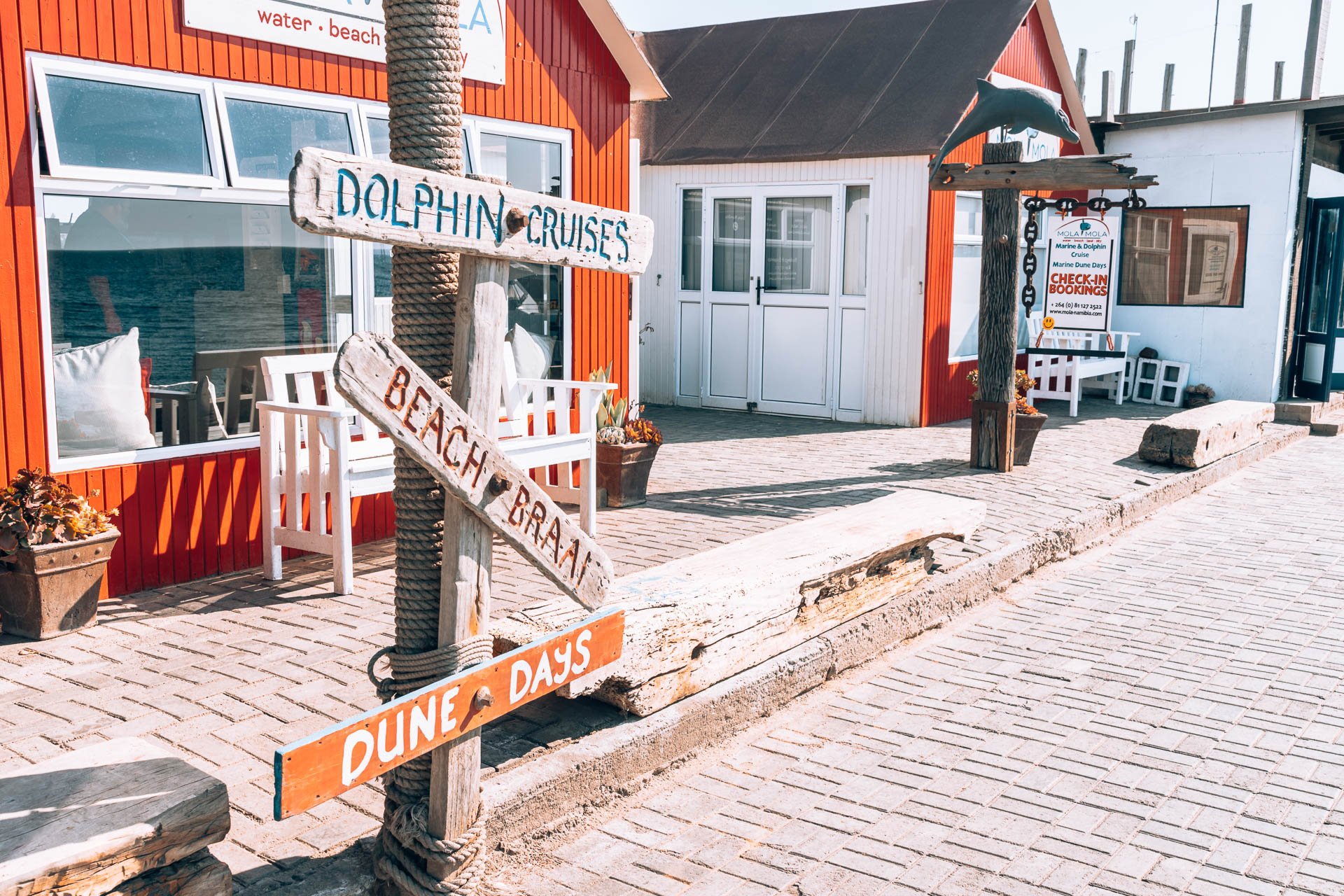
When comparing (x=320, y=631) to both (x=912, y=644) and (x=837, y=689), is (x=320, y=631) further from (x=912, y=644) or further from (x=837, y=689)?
(x=912, y=644)

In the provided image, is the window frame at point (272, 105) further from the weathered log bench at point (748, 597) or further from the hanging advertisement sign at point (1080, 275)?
the hanging advertisement sign at point (1080, 275)

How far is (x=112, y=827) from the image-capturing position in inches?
101

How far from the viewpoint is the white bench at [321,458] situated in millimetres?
5664

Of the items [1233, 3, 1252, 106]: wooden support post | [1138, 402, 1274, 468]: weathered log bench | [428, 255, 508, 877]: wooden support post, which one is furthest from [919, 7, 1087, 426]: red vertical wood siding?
[1233, 3, 1252, 106]: wooden support post

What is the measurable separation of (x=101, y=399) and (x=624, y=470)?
135 inches

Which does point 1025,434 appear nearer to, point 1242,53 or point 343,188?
point 343,188

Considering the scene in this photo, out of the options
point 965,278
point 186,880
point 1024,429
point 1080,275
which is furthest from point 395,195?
point 965,278

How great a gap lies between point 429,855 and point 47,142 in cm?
392

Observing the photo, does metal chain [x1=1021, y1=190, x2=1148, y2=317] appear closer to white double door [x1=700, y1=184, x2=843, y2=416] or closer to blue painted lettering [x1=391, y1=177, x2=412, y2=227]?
white double door [x1=700, y1=184, x2=843, y2=416]

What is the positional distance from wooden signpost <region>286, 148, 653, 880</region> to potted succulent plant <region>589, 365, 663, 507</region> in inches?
176

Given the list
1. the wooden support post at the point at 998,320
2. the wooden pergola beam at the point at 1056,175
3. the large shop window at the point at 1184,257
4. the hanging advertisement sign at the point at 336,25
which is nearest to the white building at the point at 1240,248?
the large shop window at the point at 1184,257

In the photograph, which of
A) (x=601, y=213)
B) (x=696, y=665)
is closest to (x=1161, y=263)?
(x=696, y=665)

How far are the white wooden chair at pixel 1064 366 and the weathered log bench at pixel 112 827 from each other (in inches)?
481

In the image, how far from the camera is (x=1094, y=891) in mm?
3461
